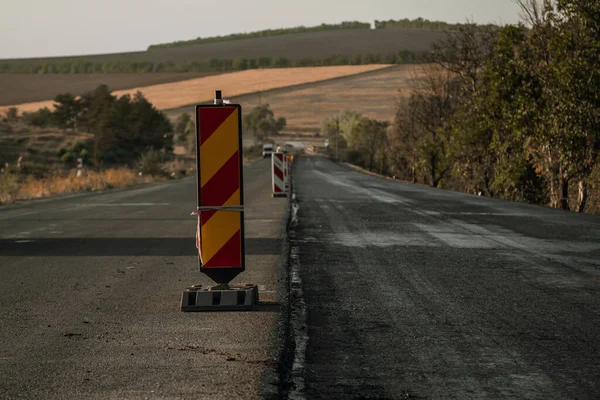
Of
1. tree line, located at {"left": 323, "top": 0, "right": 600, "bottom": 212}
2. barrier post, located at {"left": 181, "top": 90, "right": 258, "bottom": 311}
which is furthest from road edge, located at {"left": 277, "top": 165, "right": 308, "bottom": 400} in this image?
tree line, located at {"left": 323, "top": 0, "right": 600, "bottom": 212}

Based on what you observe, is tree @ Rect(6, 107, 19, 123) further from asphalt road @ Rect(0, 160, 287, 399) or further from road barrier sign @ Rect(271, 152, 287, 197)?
asphalt road @ Rect(0, 160, 287, 399)

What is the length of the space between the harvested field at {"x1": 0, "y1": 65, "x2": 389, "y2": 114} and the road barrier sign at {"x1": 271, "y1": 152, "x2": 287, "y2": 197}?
8757cm

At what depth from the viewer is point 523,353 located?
20.6 ft

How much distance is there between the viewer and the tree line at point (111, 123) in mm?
84250

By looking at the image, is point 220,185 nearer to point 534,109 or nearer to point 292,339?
point 292,339

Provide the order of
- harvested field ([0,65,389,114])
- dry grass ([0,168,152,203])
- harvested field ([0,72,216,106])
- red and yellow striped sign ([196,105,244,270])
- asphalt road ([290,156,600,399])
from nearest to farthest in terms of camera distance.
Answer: asphalt road ([290,156,600,399]), red and yellow striped sign ([196,105,244,270]), dry grass ([0,168,152,203]), harvested field ([0,72,216,106]), harvested field ([0,65,389,114])

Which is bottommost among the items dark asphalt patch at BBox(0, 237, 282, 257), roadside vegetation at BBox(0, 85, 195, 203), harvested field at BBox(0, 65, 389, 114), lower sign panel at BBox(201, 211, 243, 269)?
roadside vegetation at BBox(0, 85, 195, 203)

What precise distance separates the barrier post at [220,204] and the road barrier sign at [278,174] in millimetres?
18440

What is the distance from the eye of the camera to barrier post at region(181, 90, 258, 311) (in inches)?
316

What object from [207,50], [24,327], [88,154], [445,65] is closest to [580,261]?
[24,327]

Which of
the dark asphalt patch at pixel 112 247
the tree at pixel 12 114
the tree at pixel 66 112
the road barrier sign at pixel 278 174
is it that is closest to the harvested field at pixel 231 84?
the tree at pixel 12 114

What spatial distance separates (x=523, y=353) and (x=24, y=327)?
13.6 ft

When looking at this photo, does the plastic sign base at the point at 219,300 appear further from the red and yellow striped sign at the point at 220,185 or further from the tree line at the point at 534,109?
Result: the tree line at the point at 534,109

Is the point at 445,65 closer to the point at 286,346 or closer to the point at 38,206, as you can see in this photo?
the point at 38,206
